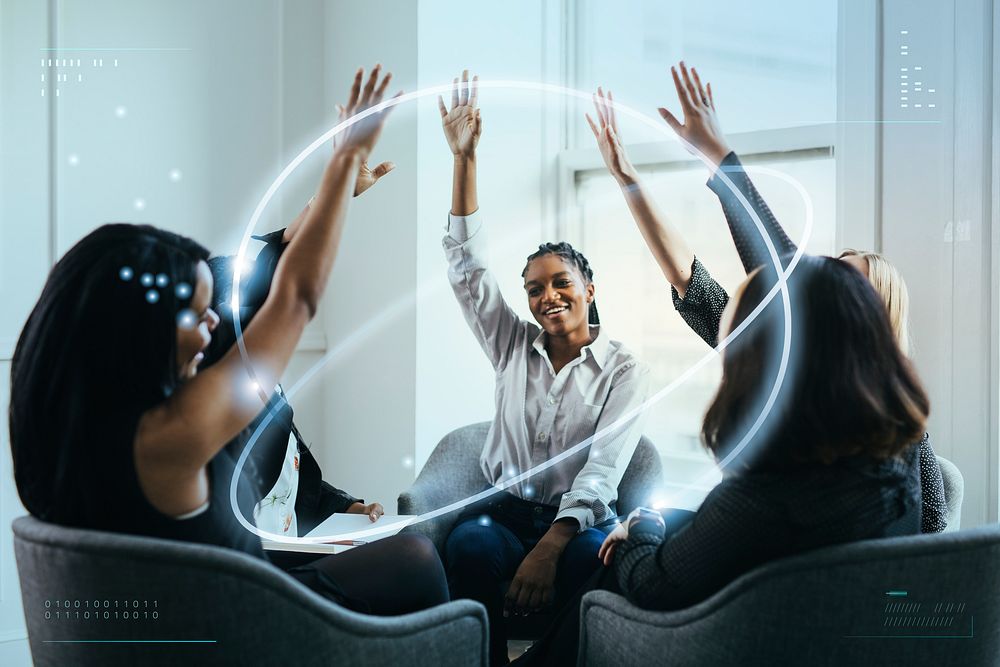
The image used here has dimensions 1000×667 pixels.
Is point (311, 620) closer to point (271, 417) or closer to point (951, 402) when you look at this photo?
point (271, 417)

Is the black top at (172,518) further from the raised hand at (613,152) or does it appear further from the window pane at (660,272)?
the window pane at (660,272)

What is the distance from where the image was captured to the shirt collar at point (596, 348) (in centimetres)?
225

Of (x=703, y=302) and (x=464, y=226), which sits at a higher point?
(x=464, y=226)

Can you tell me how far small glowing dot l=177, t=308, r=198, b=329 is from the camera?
1.22m

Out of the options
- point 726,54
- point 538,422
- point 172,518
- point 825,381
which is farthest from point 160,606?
point 726,54

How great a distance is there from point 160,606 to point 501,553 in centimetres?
102

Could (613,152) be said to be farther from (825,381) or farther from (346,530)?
(346,530)

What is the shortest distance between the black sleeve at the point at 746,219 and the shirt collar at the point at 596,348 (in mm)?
631

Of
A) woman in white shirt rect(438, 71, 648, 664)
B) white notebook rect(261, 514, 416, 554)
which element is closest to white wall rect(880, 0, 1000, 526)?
woman in white shirt rect(438, 71, 648, 664)

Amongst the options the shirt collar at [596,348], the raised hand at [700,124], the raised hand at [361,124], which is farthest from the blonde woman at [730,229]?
the raised hand at [361,124]

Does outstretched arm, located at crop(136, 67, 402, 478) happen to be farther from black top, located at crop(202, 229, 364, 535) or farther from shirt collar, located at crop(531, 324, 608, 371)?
shirt collar, located at crop(531, 324, 608, 371)

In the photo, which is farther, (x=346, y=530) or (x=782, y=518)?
(x=346, y=530)

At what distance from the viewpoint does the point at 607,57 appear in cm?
331

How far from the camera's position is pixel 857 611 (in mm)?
1337
